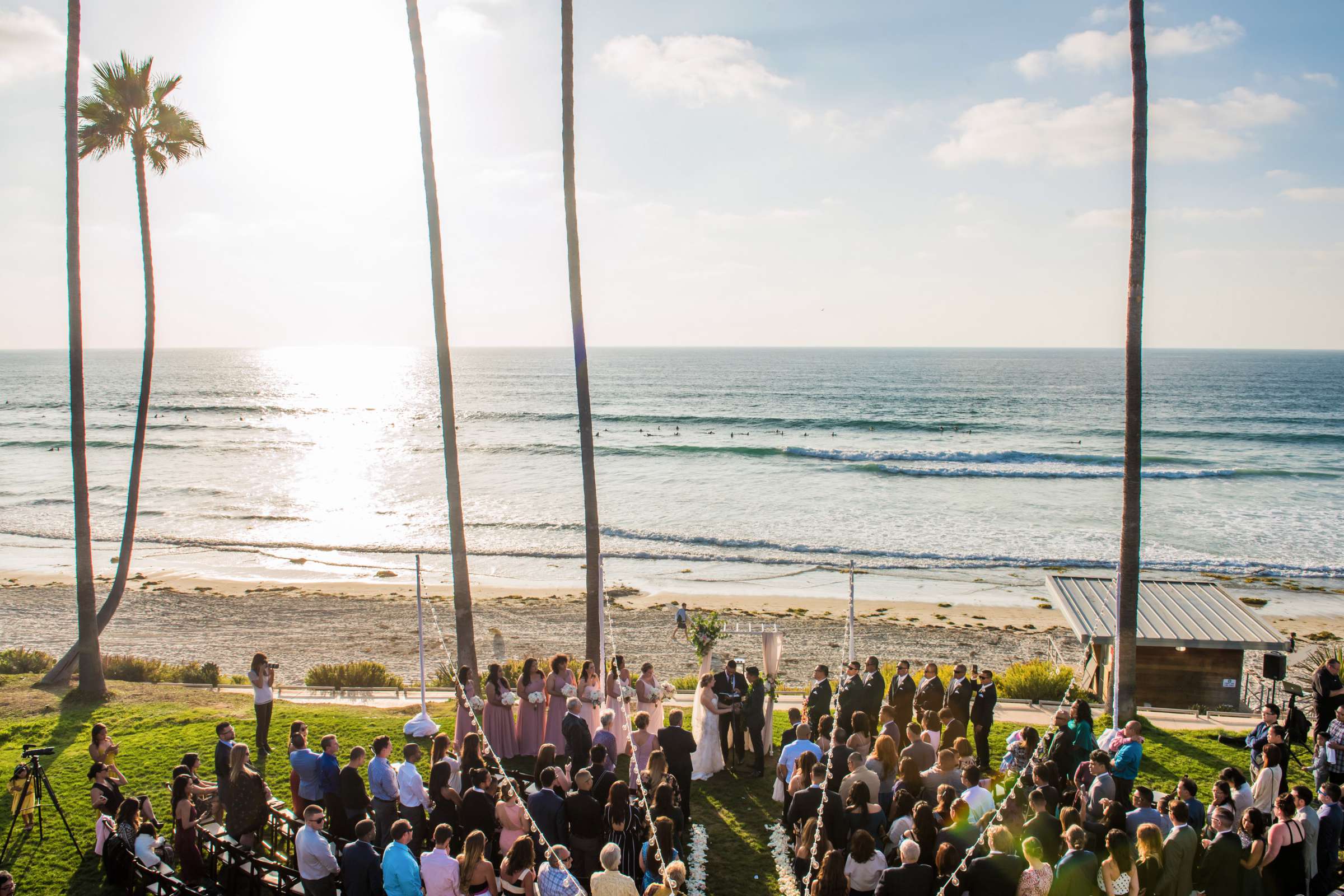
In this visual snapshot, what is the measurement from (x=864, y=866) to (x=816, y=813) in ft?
3.33

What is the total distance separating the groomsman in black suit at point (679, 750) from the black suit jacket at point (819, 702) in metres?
2.14

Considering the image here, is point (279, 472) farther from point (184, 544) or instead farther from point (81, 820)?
point (81, 820)

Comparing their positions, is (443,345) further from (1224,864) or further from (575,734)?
(1224,864)

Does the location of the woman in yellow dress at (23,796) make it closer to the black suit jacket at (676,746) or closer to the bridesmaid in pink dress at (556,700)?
the bridesmaid in pink dress at (556,700)

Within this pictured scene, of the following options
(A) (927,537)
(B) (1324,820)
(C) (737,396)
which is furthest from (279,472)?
(C) (737,396)

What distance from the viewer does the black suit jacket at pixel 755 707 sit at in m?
11.4

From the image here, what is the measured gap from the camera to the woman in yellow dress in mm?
8930

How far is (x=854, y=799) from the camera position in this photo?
7.47m

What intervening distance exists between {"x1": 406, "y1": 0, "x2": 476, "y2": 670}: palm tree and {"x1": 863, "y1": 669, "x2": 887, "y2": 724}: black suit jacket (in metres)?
5.89

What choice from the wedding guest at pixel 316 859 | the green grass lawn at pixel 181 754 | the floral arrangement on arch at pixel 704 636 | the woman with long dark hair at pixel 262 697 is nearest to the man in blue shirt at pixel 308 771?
the wedding guest at pixel 316 859

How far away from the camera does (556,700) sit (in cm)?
1177

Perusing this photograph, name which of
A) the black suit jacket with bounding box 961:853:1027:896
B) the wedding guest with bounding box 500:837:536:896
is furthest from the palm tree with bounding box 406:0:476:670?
the black suit jacket with bounding box 961:853:1027:896

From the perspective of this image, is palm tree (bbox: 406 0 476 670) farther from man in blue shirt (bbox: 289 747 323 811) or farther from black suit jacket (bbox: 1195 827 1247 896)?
black suit jacket (bbox: 1195 827 1247 896)

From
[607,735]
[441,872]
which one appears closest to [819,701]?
[607,735]
